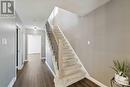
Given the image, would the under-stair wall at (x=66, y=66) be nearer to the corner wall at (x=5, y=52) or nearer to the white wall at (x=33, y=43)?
the corner wall at (x=5, y=52)

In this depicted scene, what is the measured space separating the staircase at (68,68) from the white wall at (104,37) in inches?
10.1

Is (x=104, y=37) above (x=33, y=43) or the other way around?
the other way around

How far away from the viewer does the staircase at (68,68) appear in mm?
3613

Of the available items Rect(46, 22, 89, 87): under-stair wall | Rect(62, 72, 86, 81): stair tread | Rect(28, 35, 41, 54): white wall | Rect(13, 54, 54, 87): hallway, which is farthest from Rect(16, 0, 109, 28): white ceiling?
Rect(28, 35, 41, 54): white wall

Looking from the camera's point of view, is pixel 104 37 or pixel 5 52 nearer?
pixel 5 52

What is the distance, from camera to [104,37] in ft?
11.0

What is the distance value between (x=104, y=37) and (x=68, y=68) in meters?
1.67

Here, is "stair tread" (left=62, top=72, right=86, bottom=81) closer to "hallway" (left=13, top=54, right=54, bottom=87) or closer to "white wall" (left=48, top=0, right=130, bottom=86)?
"white wall" (left=48, top=0, right=130, bottom=86)

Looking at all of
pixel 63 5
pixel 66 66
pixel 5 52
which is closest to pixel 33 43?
pixel 66 66

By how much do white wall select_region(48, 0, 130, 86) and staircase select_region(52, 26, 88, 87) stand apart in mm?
257

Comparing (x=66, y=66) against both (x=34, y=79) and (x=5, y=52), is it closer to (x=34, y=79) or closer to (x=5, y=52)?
(x=34, y=79)

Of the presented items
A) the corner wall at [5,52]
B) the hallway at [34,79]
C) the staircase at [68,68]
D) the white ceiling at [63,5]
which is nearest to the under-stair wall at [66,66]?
the staircase at [68,68]

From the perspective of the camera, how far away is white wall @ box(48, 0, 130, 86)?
2.66 metres

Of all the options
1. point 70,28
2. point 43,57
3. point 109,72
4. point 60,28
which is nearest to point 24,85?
point 109,72
